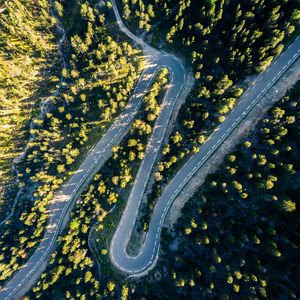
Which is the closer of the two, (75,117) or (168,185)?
(168,185)

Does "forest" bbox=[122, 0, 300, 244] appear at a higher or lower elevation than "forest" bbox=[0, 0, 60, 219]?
higher

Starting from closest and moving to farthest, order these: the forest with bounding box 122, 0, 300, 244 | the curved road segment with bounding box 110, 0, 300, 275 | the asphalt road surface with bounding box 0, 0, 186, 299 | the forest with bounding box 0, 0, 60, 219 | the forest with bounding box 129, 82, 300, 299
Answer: the forest with bounding box 129, 82, 300, 299 → the forest with bounding box 122, 0, 300, 244 → the curved road segment with bounding box 110, 0, 300, 275 → the asphalt road surface with bounding box 0, 0, 186, 299 → the forest with bounding box 0, 0, 60, 219

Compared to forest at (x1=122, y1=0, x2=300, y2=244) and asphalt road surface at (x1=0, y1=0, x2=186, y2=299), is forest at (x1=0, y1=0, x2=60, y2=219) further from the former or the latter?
forest at (x1=122, y1=0, x2=300, y2=244)

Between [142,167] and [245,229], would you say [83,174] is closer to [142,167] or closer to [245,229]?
[142,167]

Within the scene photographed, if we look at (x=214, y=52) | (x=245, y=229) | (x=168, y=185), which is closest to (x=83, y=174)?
(x=168, y=185)

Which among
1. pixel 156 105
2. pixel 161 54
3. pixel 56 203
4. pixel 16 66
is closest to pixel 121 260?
pixel 56 203

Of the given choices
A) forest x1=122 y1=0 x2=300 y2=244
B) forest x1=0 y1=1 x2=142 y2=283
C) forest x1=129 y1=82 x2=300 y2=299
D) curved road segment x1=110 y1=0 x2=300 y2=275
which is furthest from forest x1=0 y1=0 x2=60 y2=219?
forest x1=129 y1=82 x2=300 y2=299

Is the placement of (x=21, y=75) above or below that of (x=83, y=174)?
above

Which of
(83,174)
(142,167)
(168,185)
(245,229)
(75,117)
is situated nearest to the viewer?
(245,229)

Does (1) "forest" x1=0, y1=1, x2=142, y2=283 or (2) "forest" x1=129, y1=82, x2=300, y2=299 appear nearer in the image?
(2) "forest" x1=129, y1=82, x2=300, y2=299
